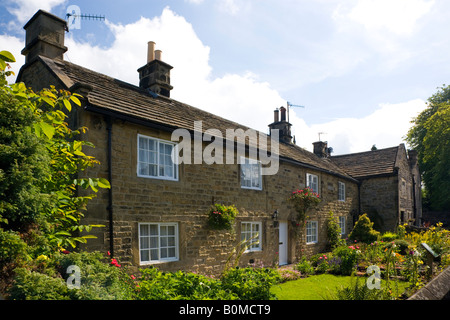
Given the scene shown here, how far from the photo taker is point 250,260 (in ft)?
40.7

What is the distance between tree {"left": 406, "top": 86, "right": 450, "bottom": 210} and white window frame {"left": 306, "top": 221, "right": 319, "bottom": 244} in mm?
13925

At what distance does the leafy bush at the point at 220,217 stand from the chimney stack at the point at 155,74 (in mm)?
5439

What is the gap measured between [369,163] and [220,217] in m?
18.3

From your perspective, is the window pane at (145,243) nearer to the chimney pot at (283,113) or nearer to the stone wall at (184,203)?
the stone wall at (184,203)

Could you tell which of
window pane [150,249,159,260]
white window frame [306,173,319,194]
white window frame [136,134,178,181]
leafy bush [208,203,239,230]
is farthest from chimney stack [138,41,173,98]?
white window frame [306,173,319,194]

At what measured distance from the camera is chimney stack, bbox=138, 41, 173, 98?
42.1ft

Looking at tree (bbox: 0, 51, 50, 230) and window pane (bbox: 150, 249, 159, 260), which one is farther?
window pane (bbox: 150, 249, 159, 260)

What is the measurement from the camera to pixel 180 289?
556cm

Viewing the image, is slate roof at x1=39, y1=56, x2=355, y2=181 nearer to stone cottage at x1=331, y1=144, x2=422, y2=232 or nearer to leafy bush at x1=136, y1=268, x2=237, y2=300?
leafy bush at x1=136, y1=268, x2=237, y2=300

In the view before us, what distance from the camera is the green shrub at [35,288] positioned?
12.1 feet

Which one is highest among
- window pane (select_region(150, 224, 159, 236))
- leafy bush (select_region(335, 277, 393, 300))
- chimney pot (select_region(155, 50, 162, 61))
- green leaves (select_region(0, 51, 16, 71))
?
chimney pot (select_region(155, 50, 162, 61))

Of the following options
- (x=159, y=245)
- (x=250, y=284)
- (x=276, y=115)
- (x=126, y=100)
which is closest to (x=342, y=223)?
(x=276, y=115)
